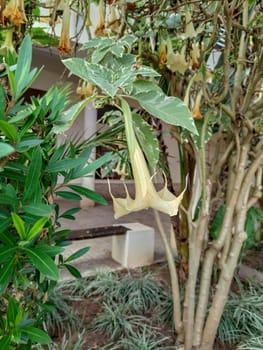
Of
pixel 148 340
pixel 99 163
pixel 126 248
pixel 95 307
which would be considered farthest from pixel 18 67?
pixel 126 248

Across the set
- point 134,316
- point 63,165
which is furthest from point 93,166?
point 134,316

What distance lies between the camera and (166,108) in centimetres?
60

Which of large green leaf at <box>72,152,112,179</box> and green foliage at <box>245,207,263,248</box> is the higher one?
large green leaf at <box>72,152,112,179</box>

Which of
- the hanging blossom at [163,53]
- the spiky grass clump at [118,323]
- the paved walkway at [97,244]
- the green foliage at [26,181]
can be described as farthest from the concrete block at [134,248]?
the green foliage at [26,181]

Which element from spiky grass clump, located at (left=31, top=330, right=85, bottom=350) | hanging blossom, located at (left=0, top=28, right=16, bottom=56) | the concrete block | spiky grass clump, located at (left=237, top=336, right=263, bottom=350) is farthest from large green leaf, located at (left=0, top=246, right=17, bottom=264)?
the concrete block

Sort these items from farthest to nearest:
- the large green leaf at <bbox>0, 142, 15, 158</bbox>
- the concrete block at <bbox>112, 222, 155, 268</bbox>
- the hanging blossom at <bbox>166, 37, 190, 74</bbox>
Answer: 1. the concrete block at <bbox>112, 222, 155, 268</bbox>
2. the hanging blossom at <bbox>166, 37, 190, 74</bbox>
3. the large green leaf at <bbox>0, 142, 15, 158</bbox>

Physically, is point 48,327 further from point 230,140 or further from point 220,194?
point 230,140

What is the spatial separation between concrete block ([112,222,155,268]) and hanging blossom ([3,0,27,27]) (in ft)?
7.27

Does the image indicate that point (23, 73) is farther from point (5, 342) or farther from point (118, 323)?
point (118, 323)

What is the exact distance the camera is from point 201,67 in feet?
4.38

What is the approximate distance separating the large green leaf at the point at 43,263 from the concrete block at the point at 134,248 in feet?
7.66

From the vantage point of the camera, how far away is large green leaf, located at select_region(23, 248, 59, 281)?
52 centimetres

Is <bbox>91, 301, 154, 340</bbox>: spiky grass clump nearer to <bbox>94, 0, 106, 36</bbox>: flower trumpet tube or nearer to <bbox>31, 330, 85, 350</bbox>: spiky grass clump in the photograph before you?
<bbox>31, 330, 85, 350</bbox>: spiky grass clump

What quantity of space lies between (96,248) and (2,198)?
3.01 meters
